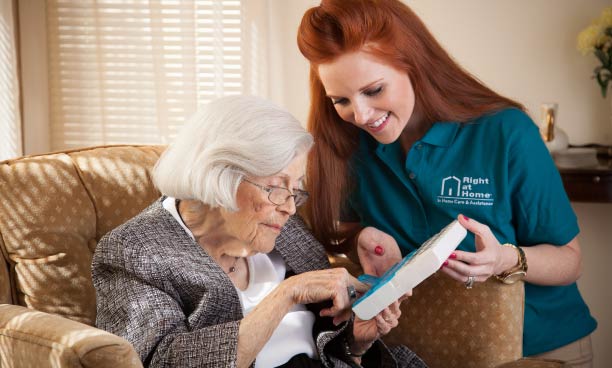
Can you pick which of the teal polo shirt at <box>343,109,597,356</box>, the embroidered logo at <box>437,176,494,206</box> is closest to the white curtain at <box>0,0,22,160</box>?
the teal polo shirt at <box>343,109,597,356</box>

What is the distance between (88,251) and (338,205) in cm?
66

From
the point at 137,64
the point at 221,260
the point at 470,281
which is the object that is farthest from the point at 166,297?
the point at 137,64

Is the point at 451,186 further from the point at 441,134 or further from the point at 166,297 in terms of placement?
the point at 166,297

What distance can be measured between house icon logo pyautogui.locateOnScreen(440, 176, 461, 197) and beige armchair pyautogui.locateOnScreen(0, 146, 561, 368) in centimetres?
22

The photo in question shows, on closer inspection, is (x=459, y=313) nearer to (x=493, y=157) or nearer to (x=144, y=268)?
(x=493, y=157)

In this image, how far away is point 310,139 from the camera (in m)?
1.81

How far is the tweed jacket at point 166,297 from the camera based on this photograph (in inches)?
62.2

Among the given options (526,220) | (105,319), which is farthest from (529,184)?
(105,319)

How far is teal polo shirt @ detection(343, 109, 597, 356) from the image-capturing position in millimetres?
1963

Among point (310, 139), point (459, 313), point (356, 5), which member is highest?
point (356, 5)

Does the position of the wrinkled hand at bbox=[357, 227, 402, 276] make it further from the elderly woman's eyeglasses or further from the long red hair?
the elderly woman's eyeglasses

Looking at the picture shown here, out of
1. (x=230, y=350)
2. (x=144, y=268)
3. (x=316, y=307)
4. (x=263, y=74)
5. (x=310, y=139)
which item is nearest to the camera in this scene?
(x=230, y=350)

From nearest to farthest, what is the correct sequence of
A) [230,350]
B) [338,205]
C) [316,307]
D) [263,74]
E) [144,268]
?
1. [230,350]
2. [144,268]
3. [316,307]
4. [338,205]
5. [263,74]

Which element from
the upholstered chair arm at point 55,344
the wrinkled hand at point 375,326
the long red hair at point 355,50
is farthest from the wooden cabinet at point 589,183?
the upholstered chair arm at point 55,344
